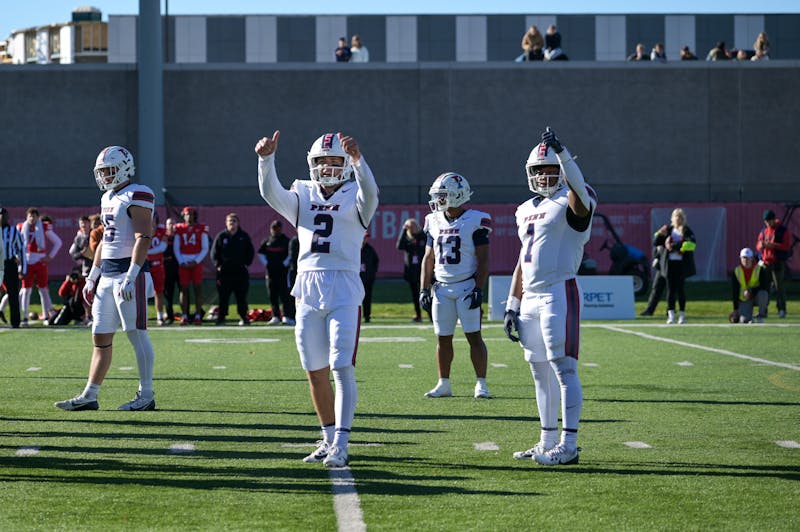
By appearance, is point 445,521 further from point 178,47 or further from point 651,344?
point 178,47

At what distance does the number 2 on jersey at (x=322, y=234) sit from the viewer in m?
7.27

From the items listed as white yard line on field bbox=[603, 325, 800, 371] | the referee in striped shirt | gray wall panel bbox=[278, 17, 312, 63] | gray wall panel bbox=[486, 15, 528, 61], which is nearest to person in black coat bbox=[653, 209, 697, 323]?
white yard line on field bbox=[603, 325, 800, 371]

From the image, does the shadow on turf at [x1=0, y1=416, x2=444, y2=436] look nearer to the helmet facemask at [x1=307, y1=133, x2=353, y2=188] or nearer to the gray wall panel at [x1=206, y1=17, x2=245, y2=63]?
the helmet facemask at [x1=307, y1=133, x2=353, y2=188]

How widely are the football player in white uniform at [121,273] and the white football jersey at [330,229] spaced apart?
2.37 meters

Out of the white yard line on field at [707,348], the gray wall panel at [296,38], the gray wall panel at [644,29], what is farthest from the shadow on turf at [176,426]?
the gray wall panel at [644,29]

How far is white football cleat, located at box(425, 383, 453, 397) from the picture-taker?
1071 centimetres

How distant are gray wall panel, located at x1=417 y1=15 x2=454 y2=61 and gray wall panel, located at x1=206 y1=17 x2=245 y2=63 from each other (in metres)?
8.36

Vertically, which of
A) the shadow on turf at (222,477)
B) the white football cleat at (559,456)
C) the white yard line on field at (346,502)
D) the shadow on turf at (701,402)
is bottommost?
the shadow on turf at (701,402)

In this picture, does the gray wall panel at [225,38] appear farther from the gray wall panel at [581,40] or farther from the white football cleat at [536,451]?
the white football cleat at [536,451]

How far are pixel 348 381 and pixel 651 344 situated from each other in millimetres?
9616

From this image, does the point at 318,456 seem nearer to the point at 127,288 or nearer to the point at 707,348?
the point at 127,288

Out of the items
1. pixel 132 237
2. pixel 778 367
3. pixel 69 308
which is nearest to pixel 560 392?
pixel 132 237

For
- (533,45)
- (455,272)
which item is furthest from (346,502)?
(533,45)

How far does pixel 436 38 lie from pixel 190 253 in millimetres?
40103
